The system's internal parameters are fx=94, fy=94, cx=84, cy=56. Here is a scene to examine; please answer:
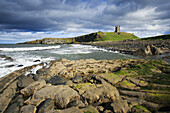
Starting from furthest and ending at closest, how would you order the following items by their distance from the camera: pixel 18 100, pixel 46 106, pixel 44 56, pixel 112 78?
pixel 44 56, pixel 112 78, pixel 18 100, pixel 46 106

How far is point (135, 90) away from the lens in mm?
5539

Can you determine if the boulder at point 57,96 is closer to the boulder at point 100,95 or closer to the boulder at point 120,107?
the boulder at point 100,95

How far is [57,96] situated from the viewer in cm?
516

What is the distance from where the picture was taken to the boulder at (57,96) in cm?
486

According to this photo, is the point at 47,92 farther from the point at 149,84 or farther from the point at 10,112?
the point at 149,84

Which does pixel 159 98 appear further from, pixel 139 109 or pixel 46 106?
pixel 46 106

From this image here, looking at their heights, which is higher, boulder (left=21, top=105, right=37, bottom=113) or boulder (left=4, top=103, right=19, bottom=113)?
boulder (left=21, top=105, right=37, bottom=113)

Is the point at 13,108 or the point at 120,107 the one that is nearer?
the point at 120,107

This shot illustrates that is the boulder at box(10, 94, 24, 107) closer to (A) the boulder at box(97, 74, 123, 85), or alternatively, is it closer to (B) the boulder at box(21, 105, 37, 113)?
(B) the boulder at box(21, 105, 37, 113)

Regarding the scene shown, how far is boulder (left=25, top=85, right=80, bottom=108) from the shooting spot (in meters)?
4.86

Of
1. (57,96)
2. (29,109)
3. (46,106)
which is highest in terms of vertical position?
(57,96)

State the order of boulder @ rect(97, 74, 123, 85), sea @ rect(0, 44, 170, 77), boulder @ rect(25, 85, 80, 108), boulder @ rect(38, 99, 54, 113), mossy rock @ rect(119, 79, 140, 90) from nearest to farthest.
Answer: boulder @ rect(38, 99, 54, 113) < boulder @ rect(25, 85, 80, 108) < mossy rock @ rect(119, 79, 140, 90) < boulder @ rect(97, 74, 123, 85) < sea @ rect(0, 44, 170, 77)

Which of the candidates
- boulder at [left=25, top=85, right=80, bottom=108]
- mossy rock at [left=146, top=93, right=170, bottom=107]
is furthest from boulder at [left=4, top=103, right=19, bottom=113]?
mossy rock at [left=146, top=93, right=170, bottom=107]

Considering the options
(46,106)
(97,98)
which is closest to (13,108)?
(46,106)
